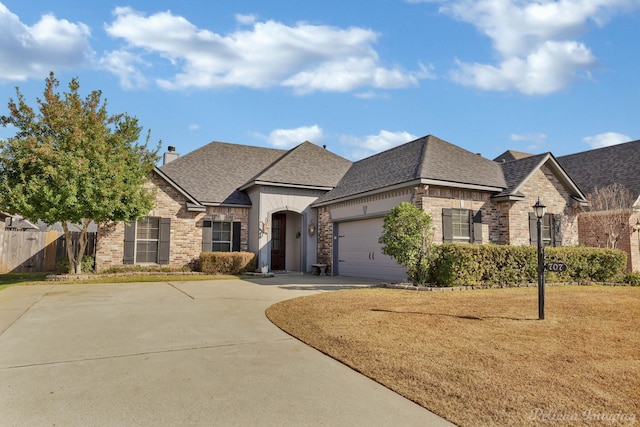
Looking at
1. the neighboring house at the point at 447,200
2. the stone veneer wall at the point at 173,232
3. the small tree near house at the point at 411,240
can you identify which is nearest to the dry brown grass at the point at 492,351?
the small tree near house at the point at 411,240

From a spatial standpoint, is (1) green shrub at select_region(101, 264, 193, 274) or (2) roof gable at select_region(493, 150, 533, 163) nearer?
(1) green shrub at select_region(101, 264, 193, 274)

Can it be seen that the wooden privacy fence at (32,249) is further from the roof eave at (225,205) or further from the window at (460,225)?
the window at (460,225)

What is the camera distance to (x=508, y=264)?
40.8 feet

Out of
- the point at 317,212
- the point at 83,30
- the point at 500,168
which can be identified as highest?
the point at 83,30

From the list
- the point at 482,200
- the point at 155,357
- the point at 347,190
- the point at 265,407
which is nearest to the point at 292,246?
the point at 347,190

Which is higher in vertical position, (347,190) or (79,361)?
(347,190)

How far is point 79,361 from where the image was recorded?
4789 mm

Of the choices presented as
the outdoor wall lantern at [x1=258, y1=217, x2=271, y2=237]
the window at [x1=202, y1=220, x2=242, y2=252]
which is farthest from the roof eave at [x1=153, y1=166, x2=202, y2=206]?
the outdoor wall lantern at [x1=258, y1=217, x2=271, y2=237]

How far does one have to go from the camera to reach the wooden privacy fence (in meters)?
18.0

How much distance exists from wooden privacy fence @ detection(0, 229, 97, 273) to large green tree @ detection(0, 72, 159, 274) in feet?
14.5

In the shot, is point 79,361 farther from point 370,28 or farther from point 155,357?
point 370,28

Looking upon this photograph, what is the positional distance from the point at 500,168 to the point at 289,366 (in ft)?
50.1

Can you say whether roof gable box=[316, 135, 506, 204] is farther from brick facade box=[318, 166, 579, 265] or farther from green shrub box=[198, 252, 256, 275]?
green shrub box=[198, 252, 256, 275]

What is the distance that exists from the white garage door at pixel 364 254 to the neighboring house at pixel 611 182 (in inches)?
418
